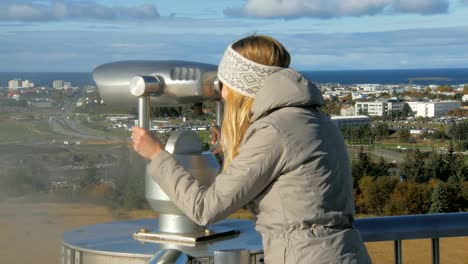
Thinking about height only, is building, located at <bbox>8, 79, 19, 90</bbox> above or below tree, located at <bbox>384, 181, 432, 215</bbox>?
above

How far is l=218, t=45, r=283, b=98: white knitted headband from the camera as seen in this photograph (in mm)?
1686

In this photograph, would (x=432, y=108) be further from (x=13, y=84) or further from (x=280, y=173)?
(x=280, y=173)

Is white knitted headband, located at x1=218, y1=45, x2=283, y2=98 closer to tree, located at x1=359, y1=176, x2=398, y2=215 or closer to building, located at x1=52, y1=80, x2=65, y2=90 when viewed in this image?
building, located at x1=52, y1=80, x2=65, y2=90

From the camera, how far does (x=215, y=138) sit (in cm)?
209

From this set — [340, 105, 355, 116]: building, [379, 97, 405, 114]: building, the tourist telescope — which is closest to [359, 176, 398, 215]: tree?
[340, 105, 355, 116]: building

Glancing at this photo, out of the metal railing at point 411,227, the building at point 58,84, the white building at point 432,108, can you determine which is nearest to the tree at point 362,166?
the white building at point 432,108

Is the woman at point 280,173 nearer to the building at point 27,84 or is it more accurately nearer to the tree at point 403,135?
the building at point 27,84

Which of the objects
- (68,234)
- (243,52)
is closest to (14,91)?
(68,234)

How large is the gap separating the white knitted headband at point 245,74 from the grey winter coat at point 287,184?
43mm

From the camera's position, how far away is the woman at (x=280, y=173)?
1.62m

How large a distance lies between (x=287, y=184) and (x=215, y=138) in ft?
1.63

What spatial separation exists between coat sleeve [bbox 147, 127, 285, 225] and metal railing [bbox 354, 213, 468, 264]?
830mm

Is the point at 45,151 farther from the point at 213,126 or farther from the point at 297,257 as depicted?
the point at 297,257

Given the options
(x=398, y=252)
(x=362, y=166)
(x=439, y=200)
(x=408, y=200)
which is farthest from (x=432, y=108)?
(x=398, y=252)
